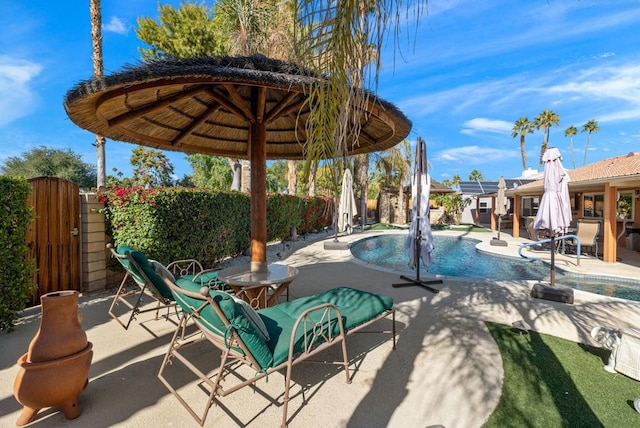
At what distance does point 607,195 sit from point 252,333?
40.5ft

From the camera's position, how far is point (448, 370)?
10.2 ft

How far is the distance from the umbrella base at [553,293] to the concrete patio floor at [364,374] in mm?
186

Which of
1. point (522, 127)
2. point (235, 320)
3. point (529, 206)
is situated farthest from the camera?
point (522, 127)

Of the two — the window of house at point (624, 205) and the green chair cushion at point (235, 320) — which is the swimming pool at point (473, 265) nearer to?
the green chair cushion at point (235, 320)

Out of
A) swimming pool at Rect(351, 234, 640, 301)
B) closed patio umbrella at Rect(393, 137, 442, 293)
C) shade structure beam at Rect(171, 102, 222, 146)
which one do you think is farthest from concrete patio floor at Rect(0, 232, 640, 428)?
shade structure beam at Rect(171, 102, 222, 146)

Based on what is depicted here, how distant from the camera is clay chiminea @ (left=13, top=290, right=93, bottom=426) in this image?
227cm

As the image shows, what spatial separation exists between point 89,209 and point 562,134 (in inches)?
2276

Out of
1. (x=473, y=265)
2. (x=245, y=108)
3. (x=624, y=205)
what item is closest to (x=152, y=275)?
(x=245, y=108)

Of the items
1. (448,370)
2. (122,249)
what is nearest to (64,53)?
(122,249)

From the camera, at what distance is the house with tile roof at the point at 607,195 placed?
9.25 meters

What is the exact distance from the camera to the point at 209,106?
15.6 feet

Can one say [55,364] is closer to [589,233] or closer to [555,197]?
[555,197]

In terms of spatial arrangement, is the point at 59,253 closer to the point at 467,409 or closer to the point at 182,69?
the point at 182,69

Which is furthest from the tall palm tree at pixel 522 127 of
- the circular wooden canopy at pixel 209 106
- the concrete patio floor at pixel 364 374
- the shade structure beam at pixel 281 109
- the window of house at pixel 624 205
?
the shade structure beam at pixel 281 109
